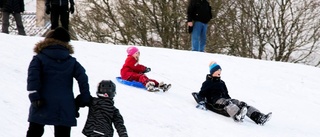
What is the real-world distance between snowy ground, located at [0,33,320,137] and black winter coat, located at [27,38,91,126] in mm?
1267

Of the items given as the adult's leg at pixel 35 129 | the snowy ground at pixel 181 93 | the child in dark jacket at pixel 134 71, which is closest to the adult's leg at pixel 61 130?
the adult's leg at pixel 35 129

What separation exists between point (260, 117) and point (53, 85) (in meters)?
3.82

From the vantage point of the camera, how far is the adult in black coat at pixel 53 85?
188 inches

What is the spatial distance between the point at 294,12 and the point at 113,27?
834 centimetres

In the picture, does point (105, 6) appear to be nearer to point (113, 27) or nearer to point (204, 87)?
point (113, 27)

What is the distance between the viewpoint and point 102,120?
191 inches

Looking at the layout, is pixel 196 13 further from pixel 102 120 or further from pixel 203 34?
pixel 102 120

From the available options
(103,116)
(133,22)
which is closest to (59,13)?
(103,116)


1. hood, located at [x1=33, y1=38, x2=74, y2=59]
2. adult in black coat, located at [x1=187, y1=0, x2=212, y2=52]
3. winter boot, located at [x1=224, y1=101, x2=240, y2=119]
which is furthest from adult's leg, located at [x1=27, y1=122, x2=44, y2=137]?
adult in black coat, located at [x1=187, y1=0, x2=212, y2=52]

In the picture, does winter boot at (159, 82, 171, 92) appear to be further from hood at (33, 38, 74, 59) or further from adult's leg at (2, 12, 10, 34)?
adult's leg at (2, 12, 10, 34)

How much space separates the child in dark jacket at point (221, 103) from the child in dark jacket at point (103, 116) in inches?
126

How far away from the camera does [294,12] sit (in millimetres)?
27453

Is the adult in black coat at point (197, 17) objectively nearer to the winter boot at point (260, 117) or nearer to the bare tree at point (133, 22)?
the winter boot at point (260, 117)

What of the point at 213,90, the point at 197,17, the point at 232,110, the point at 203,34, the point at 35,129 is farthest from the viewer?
A: the point at 203,34
